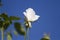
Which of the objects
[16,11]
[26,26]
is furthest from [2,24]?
[16,11]

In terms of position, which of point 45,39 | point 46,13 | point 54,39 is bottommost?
point 45,39

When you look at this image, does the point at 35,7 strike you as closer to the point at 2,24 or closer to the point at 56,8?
the point at 56,8

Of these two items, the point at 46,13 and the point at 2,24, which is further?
the point at 46,13

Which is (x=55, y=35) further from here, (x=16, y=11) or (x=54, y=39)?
(x=16, y=11)

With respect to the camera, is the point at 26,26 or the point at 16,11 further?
the point at 16,11

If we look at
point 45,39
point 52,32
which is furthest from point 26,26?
point 52,32

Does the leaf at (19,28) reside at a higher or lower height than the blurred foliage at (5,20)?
lower

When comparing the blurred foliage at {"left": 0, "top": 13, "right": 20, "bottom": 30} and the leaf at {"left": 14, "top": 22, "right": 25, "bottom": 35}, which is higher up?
the blurred foliage at {"left": 0, "top": 13, "right": 20, "bottom": 30}

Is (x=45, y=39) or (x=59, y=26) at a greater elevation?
(x=59, y=26)

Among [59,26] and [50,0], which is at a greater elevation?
[50,0]
